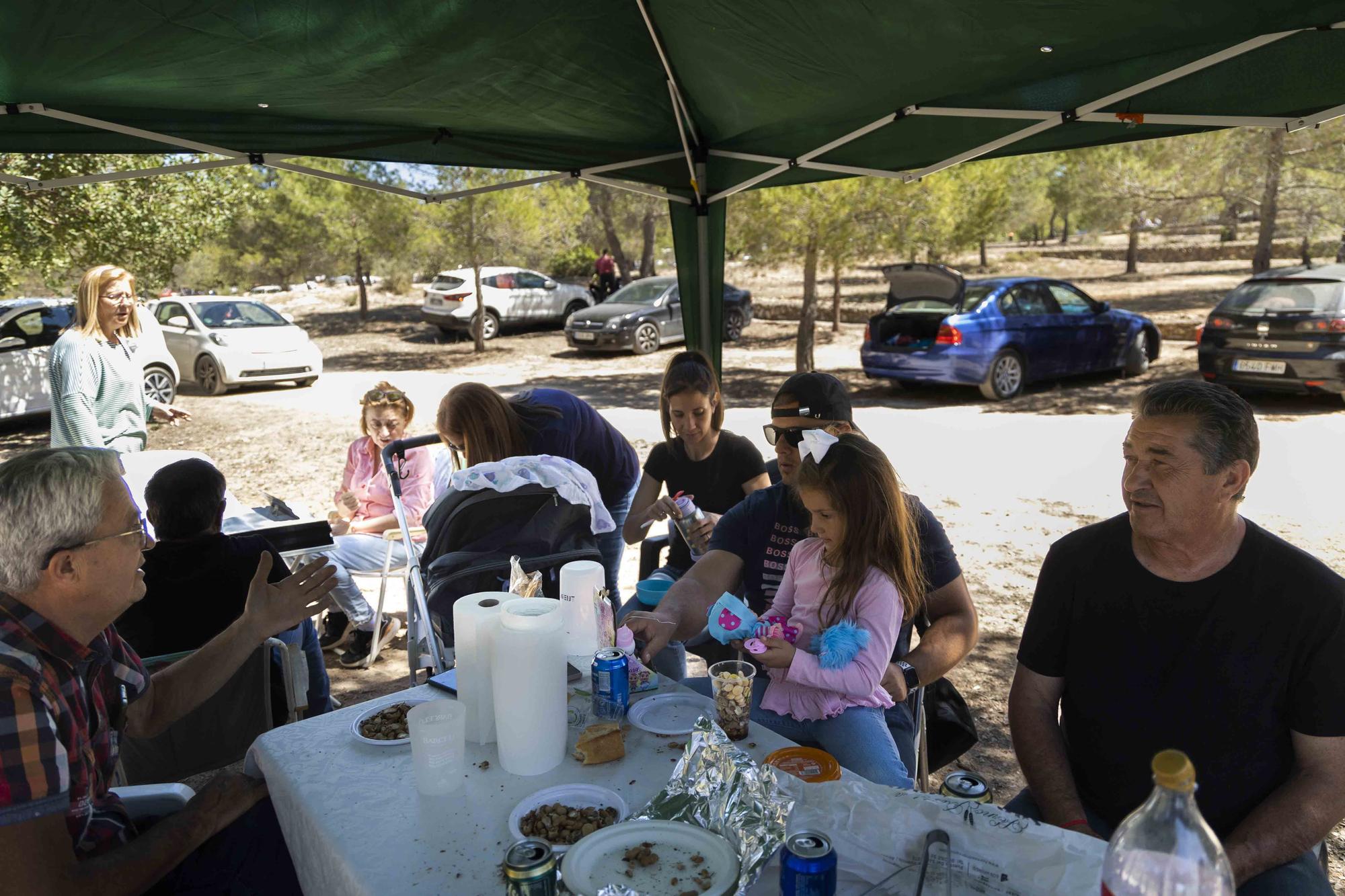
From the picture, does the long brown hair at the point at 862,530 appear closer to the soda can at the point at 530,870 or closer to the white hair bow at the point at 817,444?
the white hair bow at the point at 817,444

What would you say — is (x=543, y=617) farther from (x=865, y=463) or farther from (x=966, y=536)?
(x=966, y=536)

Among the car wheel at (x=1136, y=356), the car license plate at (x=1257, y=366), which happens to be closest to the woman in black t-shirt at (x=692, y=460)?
the car license plate at (x=1257, y=366)

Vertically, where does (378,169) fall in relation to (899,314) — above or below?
above

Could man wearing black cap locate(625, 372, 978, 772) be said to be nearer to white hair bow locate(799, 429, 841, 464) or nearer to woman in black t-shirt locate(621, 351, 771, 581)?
white hair bow locate(799, 429, 841, 464)

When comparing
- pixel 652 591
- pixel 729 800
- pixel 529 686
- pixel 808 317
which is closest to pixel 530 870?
pixel 729 800

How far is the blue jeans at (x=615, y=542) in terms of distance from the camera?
167 inches

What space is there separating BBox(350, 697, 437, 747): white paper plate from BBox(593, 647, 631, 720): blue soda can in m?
0.40

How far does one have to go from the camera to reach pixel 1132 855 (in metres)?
1.18

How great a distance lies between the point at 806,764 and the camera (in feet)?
6.31

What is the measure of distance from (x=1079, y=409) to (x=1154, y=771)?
10.8 metres

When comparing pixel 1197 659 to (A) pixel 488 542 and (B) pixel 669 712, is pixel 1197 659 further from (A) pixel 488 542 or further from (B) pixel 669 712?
(A) pixel 488 542

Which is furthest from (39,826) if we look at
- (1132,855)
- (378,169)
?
(378,169)

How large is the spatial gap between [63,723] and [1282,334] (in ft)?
38.1

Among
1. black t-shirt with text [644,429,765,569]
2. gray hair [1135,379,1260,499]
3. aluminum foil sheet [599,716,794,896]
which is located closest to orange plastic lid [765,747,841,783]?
aluminum foil sheet [599,716,794,896]
